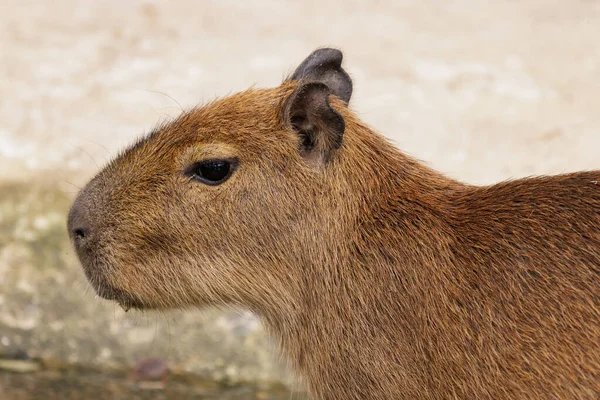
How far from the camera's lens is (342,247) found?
135 inches

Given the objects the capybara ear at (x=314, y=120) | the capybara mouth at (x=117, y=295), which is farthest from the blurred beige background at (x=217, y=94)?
the capybara ear at (x=314, y=120)

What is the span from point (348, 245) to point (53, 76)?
4142mm

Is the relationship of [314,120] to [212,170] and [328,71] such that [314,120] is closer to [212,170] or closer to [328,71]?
[212,170]

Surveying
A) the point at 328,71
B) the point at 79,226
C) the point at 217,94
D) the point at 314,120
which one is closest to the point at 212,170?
the point at 314,120

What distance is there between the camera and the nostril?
137 inches

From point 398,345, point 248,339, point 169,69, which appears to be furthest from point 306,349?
point 169,69

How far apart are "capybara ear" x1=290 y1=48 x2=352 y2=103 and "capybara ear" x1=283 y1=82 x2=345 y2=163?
0.42m

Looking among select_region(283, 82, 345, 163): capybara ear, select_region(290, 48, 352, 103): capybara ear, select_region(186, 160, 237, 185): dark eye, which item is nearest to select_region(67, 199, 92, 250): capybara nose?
select_region(186, 160, 237, 185): dark eye

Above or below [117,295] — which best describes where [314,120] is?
above

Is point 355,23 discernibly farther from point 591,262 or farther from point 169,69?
point 591,262

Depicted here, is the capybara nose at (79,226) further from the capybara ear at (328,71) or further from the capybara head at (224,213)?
the capybara ear at (328,71)

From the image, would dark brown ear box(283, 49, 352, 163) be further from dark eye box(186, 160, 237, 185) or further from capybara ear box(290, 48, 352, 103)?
capybara ear box(290, 48, 352, 103)

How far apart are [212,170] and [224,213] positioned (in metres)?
0.16

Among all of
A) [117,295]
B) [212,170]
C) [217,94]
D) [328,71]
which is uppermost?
[217,94]
